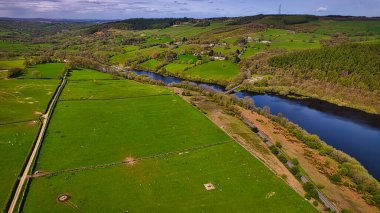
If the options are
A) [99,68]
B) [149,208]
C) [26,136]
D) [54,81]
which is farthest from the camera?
[99,68]

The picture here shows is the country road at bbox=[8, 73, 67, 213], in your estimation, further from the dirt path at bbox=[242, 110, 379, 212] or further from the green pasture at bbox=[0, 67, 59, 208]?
the dirt path at bbox=[242, 110, 379, 212]

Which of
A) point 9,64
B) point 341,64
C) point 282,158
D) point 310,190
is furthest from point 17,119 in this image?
point 341,64

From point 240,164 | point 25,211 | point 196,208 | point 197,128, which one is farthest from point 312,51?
point 25,211

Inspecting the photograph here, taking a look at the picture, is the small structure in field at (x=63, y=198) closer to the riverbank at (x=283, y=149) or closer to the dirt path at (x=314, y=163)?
the riverbank at (x=283, y=149)

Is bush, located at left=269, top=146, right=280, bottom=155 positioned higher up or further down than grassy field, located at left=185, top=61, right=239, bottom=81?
further down

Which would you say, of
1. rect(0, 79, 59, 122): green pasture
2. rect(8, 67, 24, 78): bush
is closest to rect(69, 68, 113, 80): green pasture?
rect(0, 79, 59, 122): green pasture

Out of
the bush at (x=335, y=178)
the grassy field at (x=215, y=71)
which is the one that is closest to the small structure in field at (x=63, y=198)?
the bush at (x=335, y=178)

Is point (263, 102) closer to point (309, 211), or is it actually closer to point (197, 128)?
point (197, 128)

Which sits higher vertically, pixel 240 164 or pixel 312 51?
pixel 312 51
